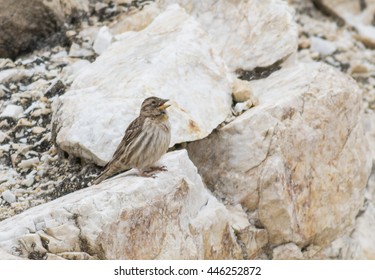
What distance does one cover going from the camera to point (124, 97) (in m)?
9.94

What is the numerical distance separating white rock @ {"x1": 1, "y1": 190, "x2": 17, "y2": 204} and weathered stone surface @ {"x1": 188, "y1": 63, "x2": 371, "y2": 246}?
198cm

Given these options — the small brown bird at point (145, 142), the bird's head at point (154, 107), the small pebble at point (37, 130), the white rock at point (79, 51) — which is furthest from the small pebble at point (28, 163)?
the white rock at point (79, 51)

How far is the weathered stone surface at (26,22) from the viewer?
39.5 feet

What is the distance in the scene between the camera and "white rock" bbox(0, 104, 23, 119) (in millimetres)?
10906

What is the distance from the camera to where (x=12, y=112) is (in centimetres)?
1092

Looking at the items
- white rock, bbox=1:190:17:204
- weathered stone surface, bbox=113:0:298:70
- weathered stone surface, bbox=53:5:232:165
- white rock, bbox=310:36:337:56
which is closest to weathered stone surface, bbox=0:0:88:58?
weathered stone surface, bbox=113:0:298:70

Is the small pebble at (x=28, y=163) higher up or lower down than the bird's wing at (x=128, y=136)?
lower down

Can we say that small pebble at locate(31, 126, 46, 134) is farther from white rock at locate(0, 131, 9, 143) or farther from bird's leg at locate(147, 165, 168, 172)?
bird's leg at locate(147, 165, 168, 172)

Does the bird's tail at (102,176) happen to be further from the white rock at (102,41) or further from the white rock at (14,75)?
the white rock at (102,41)

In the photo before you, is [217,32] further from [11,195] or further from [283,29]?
[11,195]
